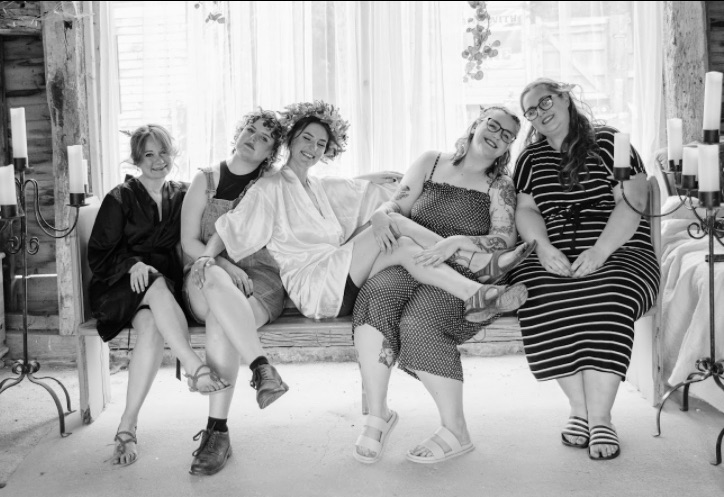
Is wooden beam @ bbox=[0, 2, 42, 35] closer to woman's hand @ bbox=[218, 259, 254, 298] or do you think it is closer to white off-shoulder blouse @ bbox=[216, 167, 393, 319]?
white off-shoulder blouse @ bbox=[216, 167, 393, 319]

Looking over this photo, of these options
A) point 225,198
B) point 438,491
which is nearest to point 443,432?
point 438,491

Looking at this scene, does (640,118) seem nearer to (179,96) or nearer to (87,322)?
(179,96)

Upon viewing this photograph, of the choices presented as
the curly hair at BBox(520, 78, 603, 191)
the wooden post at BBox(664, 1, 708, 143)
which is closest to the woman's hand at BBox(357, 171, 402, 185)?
the curly hair at BBox(520, 78, 603, 191)

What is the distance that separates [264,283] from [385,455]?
76 centimetres

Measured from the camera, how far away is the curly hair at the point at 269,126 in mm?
3211

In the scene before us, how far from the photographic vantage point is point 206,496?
2.52 meters

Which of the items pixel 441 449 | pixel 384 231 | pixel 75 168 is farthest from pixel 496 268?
pixel 75 168

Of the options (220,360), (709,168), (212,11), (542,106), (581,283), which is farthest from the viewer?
(212,11)

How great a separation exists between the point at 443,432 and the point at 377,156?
5.51ft

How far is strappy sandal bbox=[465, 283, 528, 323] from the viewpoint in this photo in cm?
278

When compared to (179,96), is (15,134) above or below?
below


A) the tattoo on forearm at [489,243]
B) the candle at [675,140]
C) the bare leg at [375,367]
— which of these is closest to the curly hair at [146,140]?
the bare leg at [375,367]

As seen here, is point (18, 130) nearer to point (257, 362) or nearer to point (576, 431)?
point (257, 362)

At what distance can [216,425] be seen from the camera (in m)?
2.80
